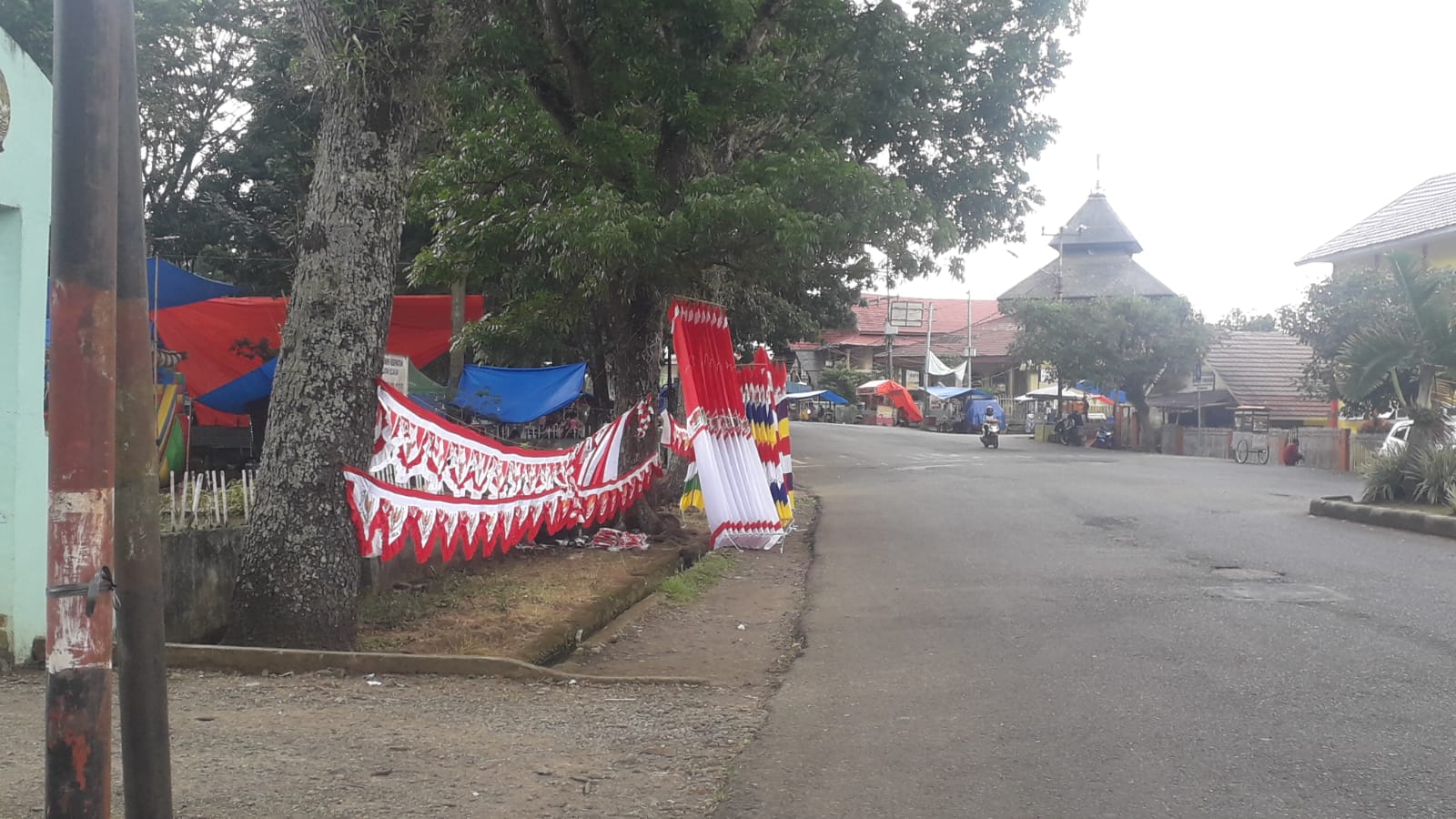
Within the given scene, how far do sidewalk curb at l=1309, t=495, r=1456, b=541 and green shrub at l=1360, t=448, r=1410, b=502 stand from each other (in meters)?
0.29

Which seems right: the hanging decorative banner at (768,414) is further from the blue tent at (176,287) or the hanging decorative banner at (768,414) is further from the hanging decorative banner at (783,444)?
the blue tent at (176,287)

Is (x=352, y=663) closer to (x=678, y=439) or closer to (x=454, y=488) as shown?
(x=454, y=488)

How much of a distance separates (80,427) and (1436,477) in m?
14.9

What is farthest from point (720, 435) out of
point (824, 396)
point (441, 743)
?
point (824, 396)

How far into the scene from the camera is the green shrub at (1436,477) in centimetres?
1368

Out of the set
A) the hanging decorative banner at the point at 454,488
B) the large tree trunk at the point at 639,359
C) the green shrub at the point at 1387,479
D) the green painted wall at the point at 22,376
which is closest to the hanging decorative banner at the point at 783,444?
the large tree trunk at the point at 639,359

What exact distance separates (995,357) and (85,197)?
65441 millimetres

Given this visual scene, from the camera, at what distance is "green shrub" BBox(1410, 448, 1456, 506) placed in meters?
13.7

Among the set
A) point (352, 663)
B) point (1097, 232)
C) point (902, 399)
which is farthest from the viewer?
point (1097, 232)

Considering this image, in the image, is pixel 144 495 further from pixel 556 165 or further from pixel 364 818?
pixel 556 165

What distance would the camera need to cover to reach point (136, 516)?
132 inches

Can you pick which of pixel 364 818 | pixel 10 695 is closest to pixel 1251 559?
pixel 364 818

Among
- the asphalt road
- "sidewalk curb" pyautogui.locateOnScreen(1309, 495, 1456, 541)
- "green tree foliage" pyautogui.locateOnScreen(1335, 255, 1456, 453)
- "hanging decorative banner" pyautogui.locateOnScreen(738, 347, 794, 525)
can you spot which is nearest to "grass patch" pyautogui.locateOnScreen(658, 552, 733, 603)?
the asphalt road

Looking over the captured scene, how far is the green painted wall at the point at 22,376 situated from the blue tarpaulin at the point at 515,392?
911cm
